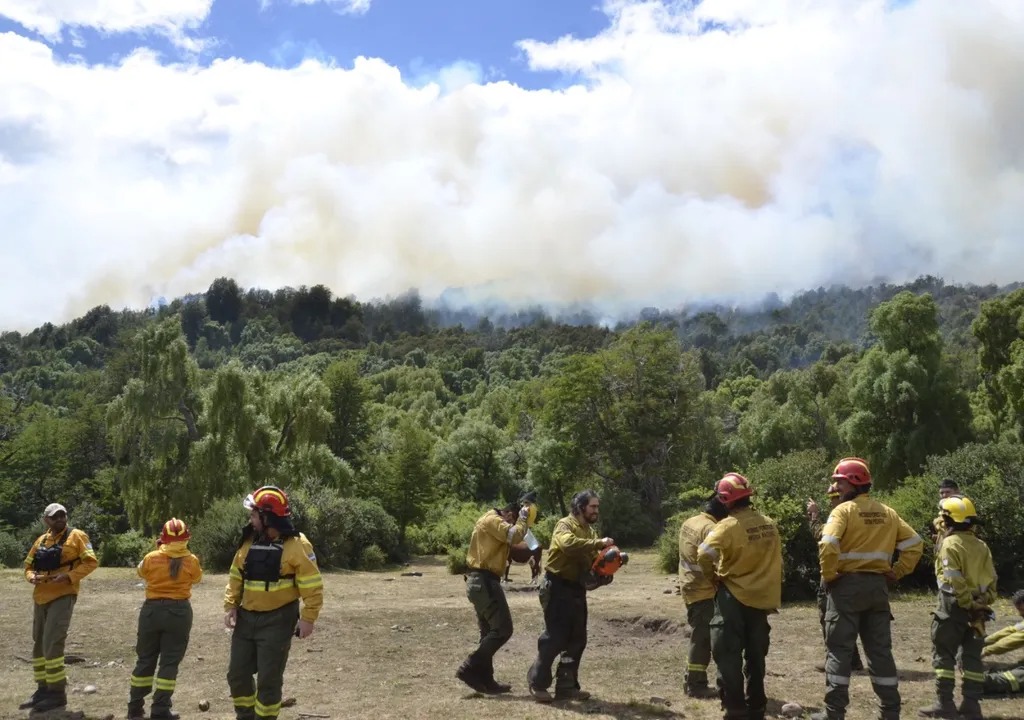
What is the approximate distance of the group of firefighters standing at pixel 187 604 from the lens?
22.2 feet

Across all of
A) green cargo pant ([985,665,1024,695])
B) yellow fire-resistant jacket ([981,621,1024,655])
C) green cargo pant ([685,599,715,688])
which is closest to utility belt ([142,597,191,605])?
green cargo pant ([685,599,715,688])

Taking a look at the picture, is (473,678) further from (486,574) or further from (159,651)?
(159,651)

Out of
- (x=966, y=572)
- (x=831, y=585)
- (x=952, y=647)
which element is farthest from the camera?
(x=952, y=647)

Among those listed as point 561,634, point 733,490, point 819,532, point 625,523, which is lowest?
point 625,523

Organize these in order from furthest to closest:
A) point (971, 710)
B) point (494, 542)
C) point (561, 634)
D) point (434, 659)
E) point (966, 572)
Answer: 1. point (434, 659)
2. point (494, 542)
3. point (561, 634)
4. point (966, 572)
5. point (971, 710)

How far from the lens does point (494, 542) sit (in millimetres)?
9273

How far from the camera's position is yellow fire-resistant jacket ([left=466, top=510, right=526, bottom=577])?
9.23m

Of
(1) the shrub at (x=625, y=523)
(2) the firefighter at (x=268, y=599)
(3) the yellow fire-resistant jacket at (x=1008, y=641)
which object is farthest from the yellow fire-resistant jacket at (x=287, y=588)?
(1) the shrub at (x=625, y=523)

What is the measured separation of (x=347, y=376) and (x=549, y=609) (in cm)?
4296

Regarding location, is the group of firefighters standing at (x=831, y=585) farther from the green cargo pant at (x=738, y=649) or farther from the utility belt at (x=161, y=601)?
the utility belt at (x=161, y=601)

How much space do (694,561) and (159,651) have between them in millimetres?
5475

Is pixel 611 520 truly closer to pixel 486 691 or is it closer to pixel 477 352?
pixel 486 691

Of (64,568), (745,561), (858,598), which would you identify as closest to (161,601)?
(64,568)

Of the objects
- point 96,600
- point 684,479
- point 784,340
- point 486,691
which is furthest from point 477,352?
point 486,691
